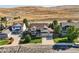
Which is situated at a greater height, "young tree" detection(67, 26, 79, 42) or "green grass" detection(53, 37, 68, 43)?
"young tree" detection(67, 26, 79, 42)

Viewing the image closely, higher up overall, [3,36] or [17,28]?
[17,28]

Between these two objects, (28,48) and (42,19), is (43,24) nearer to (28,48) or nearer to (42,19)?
(42,19)

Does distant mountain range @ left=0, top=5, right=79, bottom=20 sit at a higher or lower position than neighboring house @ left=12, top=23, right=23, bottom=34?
higher

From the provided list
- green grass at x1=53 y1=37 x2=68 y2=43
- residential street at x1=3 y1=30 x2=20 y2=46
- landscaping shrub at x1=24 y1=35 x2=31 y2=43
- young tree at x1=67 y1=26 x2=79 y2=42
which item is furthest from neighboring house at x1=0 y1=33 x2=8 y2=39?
young tree at x1=67 y1=26 x2=79 y2=42

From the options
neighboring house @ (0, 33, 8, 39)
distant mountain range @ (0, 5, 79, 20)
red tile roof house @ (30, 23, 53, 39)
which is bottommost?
neighboring house @ (0, 33, 8, 39)

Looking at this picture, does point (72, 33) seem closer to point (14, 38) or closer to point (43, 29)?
point (43, 29)

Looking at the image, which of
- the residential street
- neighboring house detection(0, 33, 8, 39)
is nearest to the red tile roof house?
the residential street

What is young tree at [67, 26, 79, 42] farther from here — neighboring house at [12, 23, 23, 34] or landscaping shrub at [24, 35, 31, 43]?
neighboring house at [12, 23, 23, 34]

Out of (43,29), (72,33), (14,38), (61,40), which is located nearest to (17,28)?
(14,38)

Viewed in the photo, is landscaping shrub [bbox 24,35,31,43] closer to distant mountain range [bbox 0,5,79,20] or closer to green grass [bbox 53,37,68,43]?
distant mountain range [bbox 0,5,79,20]

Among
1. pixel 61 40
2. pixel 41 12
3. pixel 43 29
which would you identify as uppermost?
pixel 41 12
